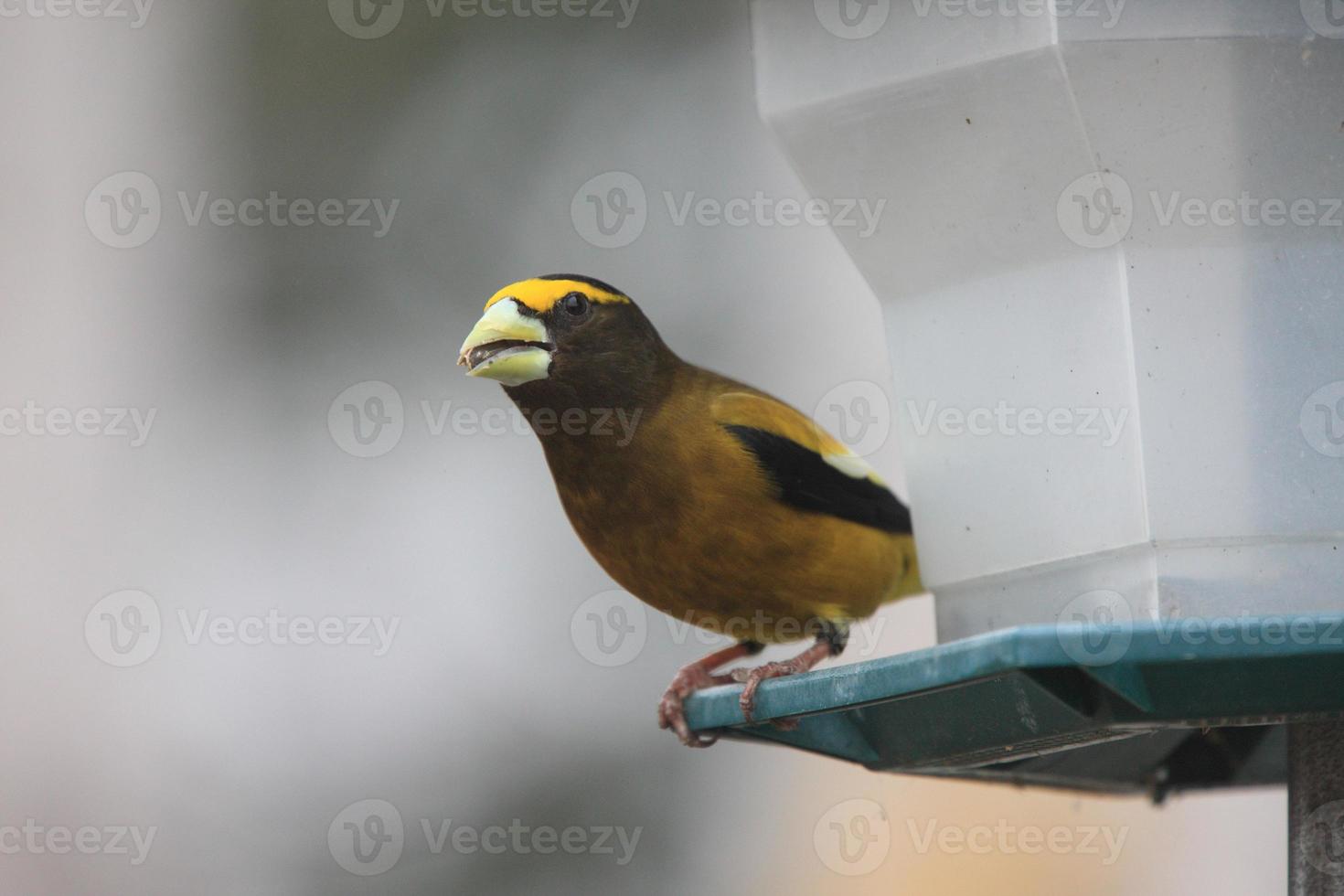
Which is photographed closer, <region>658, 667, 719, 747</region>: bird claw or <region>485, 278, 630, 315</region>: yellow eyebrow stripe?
<region>658, 667, 719, 747</region>: bird claw

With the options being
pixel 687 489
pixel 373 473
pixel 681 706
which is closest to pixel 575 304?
pixel 687 489

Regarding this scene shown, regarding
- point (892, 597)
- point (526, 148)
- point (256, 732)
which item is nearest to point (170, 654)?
point (256, 732)

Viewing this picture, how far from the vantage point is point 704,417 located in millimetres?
4414

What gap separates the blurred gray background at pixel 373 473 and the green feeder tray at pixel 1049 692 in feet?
14.6

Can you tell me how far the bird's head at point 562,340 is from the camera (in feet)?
12.9

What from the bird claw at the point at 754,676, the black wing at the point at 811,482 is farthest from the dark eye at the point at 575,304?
the bird claw at the point at 754,676

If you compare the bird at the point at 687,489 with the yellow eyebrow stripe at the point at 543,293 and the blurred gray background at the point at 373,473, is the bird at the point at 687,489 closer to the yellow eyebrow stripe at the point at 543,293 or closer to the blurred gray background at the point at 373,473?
the yellow eyebrow stripe at the point at 543,293

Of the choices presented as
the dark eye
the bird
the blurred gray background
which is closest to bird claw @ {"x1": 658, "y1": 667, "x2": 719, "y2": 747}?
the bird

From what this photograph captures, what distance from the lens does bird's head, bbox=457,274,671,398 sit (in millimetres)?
3938

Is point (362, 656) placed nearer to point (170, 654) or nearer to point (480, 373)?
point (170, 654)

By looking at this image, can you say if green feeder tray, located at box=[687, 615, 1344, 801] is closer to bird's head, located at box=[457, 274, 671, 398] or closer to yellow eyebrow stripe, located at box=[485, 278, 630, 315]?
bird's head, located at box=[457, 274, 671, 398]

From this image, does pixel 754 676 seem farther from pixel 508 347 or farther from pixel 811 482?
pixel 508 347

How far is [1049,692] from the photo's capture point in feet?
8.42

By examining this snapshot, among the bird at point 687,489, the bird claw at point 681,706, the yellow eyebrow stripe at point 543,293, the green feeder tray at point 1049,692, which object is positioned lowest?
the green feeder tray at point 1049,692
